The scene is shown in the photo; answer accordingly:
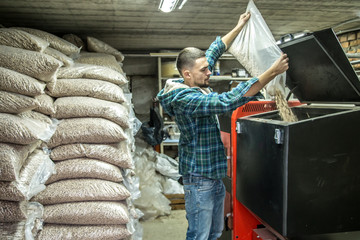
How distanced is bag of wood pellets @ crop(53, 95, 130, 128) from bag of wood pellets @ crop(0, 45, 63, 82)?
0.36 m

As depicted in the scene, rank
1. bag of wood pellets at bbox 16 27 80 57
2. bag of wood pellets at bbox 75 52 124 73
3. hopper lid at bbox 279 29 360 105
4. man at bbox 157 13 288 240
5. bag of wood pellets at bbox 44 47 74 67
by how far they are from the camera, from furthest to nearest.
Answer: bag of wood pellets at bbox 75 52 124 73 → bag of wood pellets at bbox 16 27 80 57 → bag of wood pellets at bbox 44 47 74 67 → man at bbox 157 13 288 240 → hopper lid at bbox 279 29 360 105

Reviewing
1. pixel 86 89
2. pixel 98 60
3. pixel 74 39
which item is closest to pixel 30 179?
pixel 86 89

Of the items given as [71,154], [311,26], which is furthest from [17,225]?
[311,26]

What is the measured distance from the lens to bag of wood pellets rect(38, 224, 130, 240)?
2.09m

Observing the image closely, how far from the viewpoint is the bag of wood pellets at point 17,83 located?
1.85 m

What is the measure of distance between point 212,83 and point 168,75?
99cm

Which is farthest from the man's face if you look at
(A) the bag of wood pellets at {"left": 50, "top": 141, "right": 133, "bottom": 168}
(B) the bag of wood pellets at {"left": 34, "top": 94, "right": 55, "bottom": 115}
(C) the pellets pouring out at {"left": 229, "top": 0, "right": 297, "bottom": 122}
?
(B) the bag of wood pellets at {"left": 34, "top": 94, "right": 55, "bottom": 115}

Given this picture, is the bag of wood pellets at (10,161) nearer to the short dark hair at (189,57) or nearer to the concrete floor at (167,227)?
the short dark hair at (189,57)

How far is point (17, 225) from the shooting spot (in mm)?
1872

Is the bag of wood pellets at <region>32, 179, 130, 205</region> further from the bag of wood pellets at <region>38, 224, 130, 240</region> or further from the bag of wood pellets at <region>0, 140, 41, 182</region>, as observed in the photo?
the bag of wood pellets at <region>0, 140, 41, 182</region>

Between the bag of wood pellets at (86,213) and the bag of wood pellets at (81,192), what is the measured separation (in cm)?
4

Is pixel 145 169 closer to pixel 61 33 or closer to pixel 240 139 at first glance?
pixel 61 33

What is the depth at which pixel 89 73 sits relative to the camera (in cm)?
267

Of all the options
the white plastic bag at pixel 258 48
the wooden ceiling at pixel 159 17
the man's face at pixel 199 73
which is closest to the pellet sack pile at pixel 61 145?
the wooden ceiling at pixel 159 17
